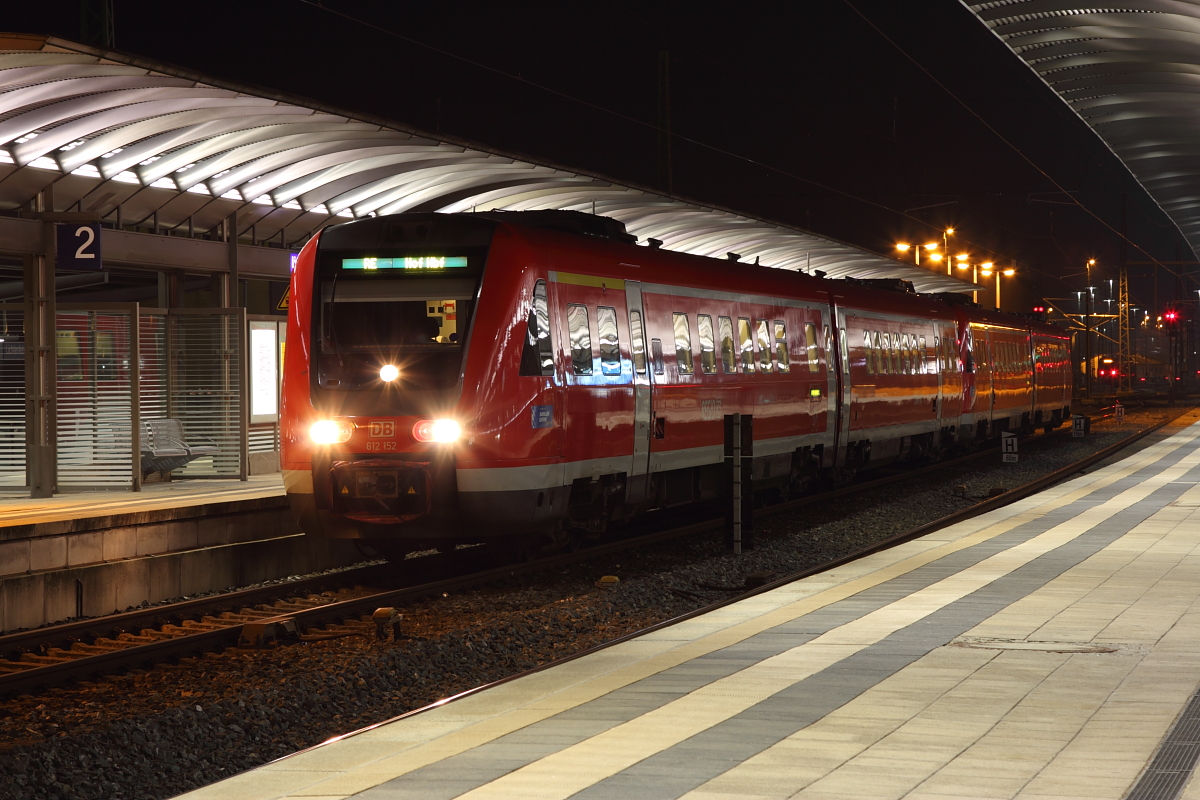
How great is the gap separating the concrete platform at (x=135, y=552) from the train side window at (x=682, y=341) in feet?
13.5

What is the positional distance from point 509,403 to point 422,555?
3785 mm

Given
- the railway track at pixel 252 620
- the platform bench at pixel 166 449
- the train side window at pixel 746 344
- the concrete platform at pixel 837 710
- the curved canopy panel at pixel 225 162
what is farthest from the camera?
the platform bench at pixel 166 449

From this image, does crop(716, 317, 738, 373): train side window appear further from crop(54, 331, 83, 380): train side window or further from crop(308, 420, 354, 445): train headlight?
crop(54, 331, 83, 380): train side window

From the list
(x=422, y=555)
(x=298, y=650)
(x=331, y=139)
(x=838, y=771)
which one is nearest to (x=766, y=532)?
(x=422, y=555)

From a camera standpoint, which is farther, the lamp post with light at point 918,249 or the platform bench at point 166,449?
the lamp post with light at point 918,249

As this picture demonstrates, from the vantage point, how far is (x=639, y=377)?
533 inches

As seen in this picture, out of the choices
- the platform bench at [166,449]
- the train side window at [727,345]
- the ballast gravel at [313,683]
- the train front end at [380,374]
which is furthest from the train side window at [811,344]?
the platform bench at [166,449]

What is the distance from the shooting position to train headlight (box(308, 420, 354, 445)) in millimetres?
11500

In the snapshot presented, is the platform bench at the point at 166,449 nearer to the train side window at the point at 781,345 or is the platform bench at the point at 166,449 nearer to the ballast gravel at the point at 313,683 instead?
the ballast gravel at the point at 313,683

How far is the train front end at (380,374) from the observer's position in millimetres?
11250

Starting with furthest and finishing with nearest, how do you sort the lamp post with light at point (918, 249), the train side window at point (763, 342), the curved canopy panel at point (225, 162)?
the lamp post with light at point (918, 249) → the train side window at point (763, 342) → the curved canopy panel at point (225, 162)

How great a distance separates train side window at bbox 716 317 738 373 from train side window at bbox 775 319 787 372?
1.51 m

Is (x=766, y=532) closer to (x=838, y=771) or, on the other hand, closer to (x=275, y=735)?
(x=275, y=735)

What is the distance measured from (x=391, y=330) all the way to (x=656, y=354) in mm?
3373
